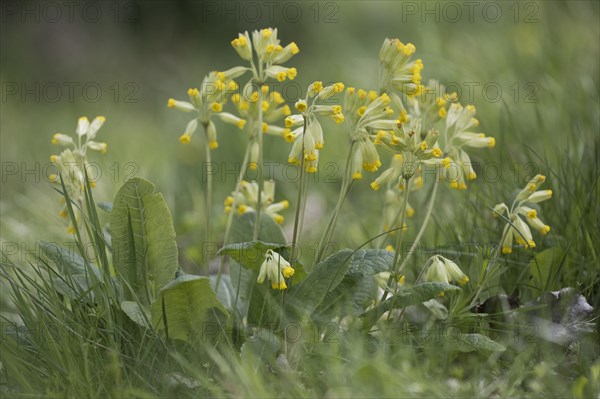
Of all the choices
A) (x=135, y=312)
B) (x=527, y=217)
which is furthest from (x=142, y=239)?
(x=527, y=217)

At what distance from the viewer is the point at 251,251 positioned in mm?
2092

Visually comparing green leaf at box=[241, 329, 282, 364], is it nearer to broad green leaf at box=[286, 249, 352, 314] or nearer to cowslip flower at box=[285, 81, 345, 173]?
broad green leaf at box=[286, 249, 352, 314]

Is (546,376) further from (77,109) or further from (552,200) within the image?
(77,109)

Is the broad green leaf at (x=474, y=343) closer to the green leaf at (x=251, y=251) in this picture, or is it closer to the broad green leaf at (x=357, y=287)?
the broad green leaf at (x=357, y=287)

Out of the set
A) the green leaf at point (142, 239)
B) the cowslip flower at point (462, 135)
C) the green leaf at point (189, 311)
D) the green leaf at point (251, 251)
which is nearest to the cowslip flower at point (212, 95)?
the green leaf at point (142, 239)

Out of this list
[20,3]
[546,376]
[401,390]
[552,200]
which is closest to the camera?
[401,390]

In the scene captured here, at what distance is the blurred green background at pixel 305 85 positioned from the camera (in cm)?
293

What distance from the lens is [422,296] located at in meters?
1.97

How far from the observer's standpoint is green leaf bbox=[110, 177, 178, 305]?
208 cm

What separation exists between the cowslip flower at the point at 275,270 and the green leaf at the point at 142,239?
31 centimetres

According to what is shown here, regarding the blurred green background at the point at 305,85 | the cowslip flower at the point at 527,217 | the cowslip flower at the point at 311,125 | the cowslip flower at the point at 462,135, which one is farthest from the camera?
the blurred green background at the point at 305,85

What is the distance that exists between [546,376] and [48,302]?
1228mm

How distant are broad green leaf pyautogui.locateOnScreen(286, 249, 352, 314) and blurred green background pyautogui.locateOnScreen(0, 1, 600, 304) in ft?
1.90

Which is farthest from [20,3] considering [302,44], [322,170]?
[322,170]
